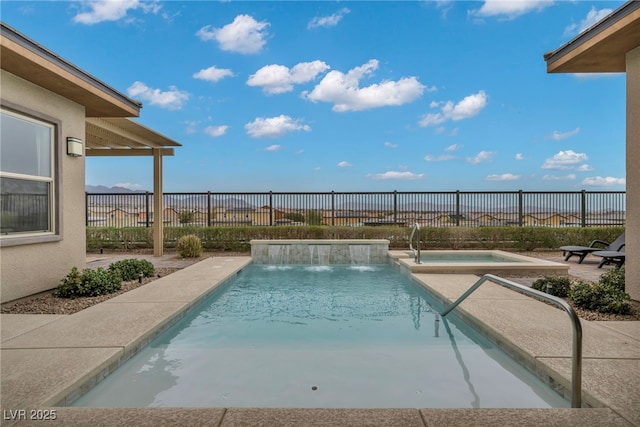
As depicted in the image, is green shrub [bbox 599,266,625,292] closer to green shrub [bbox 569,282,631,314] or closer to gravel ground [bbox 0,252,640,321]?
gravel ground [bbox 0,252,640,321]

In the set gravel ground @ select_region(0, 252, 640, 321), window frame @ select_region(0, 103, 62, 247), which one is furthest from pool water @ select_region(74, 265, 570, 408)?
window frame @ select_region(0, 103, 62, 247)

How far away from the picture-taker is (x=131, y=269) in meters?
6.63

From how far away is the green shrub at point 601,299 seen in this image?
4.32 metres

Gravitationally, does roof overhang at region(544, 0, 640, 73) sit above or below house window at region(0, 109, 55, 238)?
above

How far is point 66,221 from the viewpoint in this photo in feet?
19.7

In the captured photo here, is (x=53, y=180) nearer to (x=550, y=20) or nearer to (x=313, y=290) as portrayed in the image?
(x=313, y=290)

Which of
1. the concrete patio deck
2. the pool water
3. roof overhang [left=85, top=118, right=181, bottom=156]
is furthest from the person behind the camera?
roof overhang [left=85, top=118, right=181, bottom=156]

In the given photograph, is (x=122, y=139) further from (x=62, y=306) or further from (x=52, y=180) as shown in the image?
(x=62, y=306)

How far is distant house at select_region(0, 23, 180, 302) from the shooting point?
15.6 ft

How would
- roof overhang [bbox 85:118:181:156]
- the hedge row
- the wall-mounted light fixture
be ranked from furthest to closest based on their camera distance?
the hedge row → roof overhang [bbox 85:118:181:156] → the wall-mounted light fixture

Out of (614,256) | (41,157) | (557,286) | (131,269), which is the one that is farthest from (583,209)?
(41,157)

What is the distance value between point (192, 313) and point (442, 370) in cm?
314

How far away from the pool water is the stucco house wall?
2.53 metres

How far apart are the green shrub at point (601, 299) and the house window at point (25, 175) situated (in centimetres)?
756
